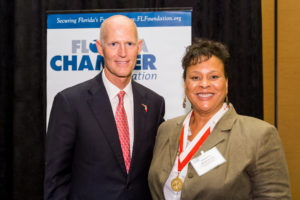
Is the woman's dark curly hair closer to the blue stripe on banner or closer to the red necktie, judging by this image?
the red necktie

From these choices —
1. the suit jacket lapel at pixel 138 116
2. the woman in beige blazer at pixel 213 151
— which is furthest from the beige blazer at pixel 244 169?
the suit jacket lapel at pixel 138 116

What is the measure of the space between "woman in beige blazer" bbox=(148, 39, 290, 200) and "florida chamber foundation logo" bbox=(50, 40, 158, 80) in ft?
4.12

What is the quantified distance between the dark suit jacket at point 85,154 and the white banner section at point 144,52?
1.32 meters

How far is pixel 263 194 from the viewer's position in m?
1.52

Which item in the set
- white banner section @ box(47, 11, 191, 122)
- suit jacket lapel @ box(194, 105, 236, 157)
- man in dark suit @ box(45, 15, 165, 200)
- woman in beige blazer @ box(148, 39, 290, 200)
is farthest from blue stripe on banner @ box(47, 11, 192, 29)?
suit jacket lapel @ box(194, 105, 236, 157)

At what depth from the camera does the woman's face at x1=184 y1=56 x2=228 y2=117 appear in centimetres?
172

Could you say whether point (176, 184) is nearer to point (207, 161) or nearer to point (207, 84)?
point (207, 161)

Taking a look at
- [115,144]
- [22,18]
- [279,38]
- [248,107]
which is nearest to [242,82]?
[248,107]

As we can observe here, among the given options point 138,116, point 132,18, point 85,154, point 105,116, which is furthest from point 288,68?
point 85,154

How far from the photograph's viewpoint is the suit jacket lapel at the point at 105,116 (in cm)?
177

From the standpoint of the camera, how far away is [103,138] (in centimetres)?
179

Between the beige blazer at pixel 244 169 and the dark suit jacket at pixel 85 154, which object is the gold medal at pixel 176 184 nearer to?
the beige blazer at pixel 244 169

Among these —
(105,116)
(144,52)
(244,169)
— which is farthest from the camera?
(144,52)

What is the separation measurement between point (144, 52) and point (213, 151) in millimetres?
1743
